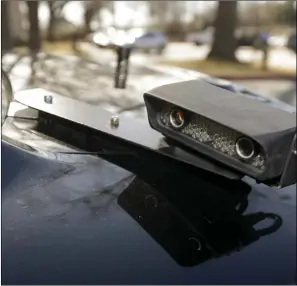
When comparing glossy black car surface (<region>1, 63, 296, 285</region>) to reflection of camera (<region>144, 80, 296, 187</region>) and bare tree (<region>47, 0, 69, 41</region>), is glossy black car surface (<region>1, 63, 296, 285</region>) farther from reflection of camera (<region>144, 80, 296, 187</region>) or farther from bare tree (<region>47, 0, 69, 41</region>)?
bare tree (<region>47, 0, 69, 41</region>)

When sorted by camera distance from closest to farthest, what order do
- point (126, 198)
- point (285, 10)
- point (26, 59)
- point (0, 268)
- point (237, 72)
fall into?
point (0, 268)
point (126, 198)
point (26, 59)
point (237, 72)
point (285, 10)

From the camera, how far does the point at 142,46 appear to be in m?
21.1

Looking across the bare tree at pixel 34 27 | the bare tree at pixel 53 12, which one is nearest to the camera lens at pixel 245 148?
the bare tree at pixel 34 27

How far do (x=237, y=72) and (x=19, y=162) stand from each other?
38.9ft

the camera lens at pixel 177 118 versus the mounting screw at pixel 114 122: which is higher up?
the camera lens at pixel 177 118

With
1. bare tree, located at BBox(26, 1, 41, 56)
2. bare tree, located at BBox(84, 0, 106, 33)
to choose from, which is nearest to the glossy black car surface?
bare tree, located at BBox(26, 1, 41, 56)

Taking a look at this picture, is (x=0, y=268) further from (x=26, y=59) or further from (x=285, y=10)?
(x=285, y=10)

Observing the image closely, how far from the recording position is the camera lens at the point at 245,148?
1392 millimetres

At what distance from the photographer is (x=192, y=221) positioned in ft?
5.21

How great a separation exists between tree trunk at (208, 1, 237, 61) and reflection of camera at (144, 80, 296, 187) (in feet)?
42.9

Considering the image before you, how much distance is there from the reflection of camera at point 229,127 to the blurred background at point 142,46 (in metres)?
0.79

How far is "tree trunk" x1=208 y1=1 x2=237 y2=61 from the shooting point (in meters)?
14.3

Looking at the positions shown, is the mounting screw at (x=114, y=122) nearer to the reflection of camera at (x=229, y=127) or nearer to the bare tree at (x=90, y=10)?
the reflection of camera at (x=229, y=127)

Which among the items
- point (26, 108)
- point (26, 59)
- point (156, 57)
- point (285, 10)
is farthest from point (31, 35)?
point (285, 10)
